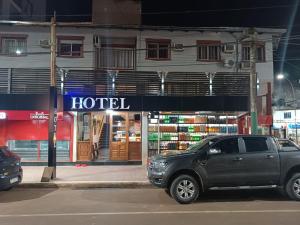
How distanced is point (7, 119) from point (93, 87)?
438 centimetres

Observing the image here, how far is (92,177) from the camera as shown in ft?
51.5

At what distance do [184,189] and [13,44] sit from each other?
1497cm

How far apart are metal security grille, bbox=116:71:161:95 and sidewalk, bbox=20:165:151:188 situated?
371 centimetres

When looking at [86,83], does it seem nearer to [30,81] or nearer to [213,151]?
[30,81]

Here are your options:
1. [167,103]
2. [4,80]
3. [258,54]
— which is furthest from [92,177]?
[258,54]

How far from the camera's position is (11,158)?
42.0 ft

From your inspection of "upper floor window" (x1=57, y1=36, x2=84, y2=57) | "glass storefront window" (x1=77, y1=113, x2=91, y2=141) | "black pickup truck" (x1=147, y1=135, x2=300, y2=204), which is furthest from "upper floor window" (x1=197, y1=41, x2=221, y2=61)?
"black pickup truck" (x1=147, y1=135, x2=300, y2=204)

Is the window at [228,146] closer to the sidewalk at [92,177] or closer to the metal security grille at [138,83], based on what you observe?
the sidewalk at [92,177]

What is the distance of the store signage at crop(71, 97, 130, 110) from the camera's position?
18672 mm

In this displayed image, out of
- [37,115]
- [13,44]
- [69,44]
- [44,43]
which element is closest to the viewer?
[37,115]

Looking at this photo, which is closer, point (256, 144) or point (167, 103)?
point (256, 144)

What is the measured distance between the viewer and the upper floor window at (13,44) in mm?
21922

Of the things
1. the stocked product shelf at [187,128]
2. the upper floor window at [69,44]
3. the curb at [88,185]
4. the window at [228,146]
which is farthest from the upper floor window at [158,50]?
the window at [228,146]

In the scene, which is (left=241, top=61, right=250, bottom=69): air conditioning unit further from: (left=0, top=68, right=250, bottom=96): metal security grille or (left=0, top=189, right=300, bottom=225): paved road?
(left=0, top=189, right=300, bottom=225): paved road
